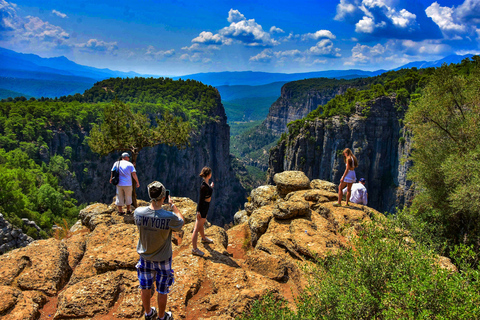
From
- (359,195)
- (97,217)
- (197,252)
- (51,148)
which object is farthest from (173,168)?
(197,252)

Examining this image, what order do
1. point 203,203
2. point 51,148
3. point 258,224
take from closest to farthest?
1. point 203,203
2. point 258,224
3. point 51,148

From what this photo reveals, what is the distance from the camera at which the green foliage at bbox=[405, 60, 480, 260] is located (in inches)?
537

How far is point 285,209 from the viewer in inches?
444

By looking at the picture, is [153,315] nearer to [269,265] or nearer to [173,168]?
[269,265]

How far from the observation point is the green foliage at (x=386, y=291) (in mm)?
4066

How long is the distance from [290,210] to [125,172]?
22.7ft

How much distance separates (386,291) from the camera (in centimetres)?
512

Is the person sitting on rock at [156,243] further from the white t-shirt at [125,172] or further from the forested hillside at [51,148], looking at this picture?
the forested hillside at [51,148]

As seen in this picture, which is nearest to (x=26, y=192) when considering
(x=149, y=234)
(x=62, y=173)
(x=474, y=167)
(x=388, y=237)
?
(x=62, y=173)

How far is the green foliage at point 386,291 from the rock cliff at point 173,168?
54.4m

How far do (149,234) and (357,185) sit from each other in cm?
1064

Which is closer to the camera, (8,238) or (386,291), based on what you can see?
(386,291)

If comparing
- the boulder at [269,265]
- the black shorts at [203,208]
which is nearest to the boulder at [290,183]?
the boulder at [269,265]

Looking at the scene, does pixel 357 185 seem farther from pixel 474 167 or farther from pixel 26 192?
pixel 26 192
